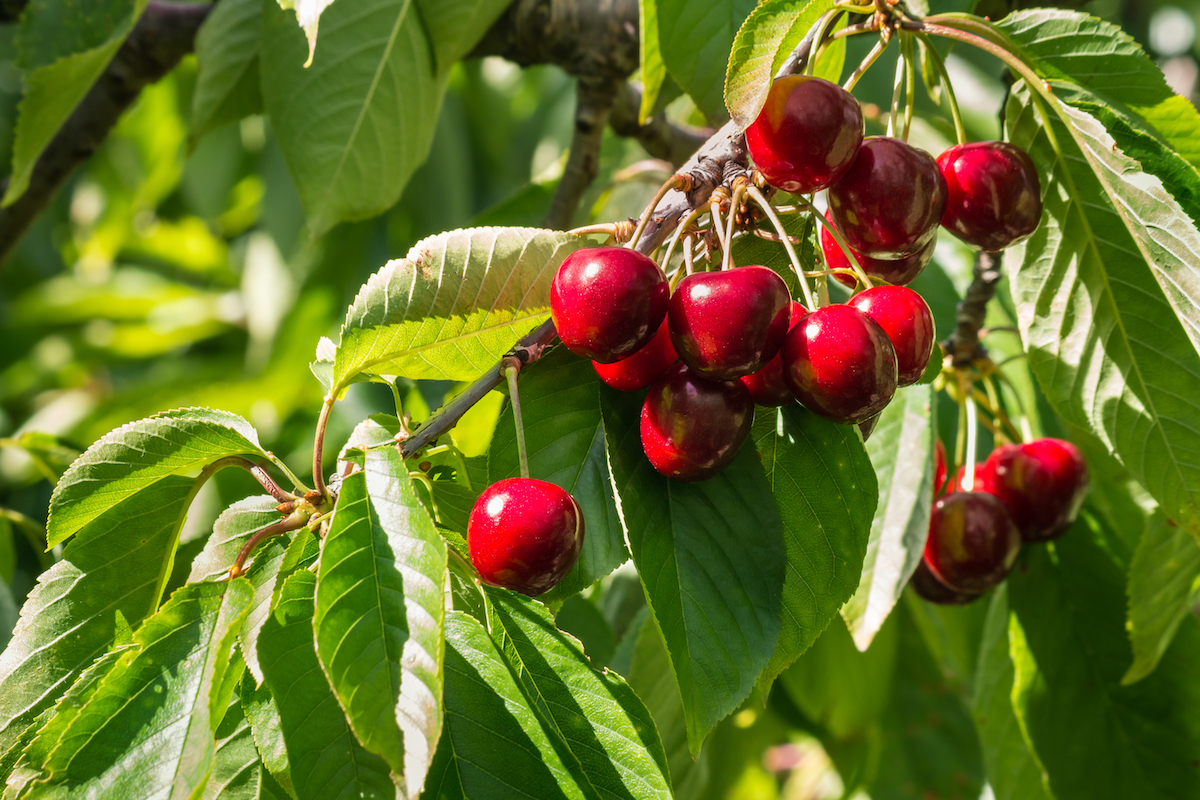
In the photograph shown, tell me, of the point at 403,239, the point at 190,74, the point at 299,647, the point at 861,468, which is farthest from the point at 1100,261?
the point at 190,74

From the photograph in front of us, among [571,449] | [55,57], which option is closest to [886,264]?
[571,449]

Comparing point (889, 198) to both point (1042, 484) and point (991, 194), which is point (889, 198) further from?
point (1042, 484)

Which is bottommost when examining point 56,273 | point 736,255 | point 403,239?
point 56,273

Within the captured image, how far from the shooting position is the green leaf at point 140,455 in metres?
0.80

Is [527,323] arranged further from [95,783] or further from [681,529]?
[95,783]

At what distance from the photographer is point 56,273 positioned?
3580mm

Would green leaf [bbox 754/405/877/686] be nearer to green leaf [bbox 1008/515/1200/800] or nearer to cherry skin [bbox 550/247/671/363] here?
cherry skin [bbox 550/247/671/363]

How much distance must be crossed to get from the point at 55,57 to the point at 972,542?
1.35 m

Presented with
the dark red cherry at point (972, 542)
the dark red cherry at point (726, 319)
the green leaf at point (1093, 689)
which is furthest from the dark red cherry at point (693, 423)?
the green leaf at point (1093, 689)

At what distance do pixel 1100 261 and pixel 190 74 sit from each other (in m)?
2.61

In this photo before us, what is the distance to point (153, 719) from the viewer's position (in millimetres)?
697

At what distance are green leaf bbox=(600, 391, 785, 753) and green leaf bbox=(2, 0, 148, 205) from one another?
35.6 inches

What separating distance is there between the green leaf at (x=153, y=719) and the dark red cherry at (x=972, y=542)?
86cm

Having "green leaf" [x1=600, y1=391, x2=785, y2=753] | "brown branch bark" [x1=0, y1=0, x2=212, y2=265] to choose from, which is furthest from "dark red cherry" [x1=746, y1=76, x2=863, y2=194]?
"brown branch bark" [x1=0, y1=0, x2=212, y2=265]
